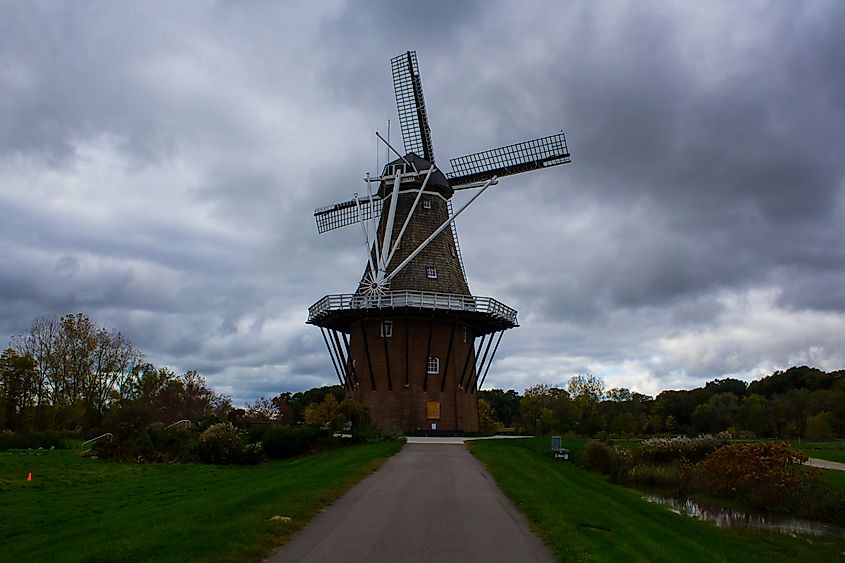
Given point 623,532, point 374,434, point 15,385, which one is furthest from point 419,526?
point 15,385

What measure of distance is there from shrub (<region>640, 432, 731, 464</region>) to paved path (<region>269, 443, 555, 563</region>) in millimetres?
11629

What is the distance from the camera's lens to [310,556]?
8.51 metres

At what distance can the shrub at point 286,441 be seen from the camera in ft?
89.4

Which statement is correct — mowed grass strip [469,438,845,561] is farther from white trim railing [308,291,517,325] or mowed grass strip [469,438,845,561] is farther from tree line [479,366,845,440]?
tree line [479,366,845,440]

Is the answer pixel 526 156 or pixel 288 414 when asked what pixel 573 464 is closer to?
pixel 526 156

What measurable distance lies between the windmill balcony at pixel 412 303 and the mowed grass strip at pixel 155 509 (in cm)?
1055

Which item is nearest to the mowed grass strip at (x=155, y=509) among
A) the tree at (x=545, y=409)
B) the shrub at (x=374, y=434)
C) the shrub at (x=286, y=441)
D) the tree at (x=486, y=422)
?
the shrub at (x=286, y=441)

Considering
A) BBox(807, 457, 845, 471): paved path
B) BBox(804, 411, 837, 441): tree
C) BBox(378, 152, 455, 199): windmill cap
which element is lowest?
BBox(807, 457, 845, 471): paved path

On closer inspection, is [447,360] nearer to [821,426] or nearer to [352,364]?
[352,364]

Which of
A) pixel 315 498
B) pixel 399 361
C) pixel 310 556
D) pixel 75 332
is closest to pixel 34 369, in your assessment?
pixel 75 332

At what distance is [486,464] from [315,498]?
8236 mm

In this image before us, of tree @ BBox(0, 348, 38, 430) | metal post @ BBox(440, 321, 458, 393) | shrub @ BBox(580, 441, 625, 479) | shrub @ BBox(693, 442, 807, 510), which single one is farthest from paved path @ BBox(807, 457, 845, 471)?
tree @ BBox(0, 348, 38, 430)

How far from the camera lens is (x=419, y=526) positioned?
1050 cm

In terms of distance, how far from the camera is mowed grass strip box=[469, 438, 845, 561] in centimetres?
969
